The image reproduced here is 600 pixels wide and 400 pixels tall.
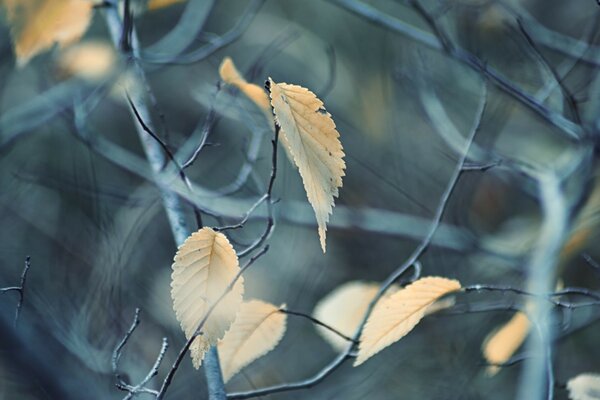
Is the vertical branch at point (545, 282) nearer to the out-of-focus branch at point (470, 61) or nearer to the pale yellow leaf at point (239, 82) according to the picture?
the out-of-focus branch at point (470, 61)

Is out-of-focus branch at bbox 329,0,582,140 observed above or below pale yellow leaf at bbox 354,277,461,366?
above

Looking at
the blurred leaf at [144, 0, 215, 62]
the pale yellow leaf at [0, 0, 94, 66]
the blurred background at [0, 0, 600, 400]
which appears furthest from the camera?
the blurred leaf at [144, 0, 215, 62]

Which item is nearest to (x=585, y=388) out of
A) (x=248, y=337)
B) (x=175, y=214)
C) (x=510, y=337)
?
(x=510, y=337)

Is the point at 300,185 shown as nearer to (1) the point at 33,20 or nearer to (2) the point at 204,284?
(1) the point at 33,20

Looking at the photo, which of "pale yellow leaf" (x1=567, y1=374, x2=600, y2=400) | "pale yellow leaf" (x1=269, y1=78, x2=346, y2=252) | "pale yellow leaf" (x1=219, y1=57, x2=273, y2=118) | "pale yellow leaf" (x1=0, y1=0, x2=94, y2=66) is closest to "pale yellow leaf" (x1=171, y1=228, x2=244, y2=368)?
"pale yellow leaf" (x1=269, y1=78, x2=346, y2=252)

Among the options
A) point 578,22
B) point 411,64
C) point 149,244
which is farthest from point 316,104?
point 578,22

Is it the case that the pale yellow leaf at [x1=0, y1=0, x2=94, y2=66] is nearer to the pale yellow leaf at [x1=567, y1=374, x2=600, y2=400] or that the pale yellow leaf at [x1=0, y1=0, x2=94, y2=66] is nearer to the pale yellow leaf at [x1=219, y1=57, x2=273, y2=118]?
the pale yellow leaf at [x1=219, y1=57, x2=273, y2=118]

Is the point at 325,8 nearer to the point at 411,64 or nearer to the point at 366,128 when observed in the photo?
the point at 366,128
